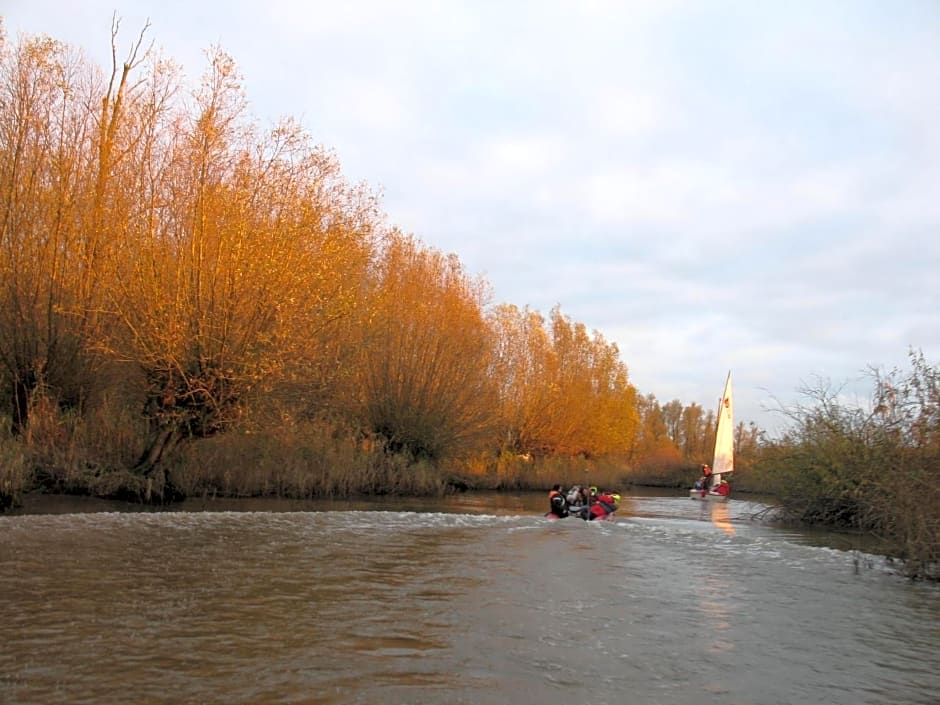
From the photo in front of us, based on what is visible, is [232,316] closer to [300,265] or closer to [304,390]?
[300,265]

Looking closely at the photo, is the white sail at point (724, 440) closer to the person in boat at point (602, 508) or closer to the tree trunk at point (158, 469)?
the person in boat at point (602, 508)

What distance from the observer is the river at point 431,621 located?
5832 mm

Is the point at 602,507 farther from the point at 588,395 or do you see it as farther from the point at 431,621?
the point at 588,395

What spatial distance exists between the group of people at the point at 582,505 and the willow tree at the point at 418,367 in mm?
8133

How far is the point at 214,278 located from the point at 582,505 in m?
10.8

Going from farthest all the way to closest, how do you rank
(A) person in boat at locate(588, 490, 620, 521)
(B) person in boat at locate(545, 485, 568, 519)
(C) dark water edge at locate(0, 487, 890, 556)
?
(A) person in boat at locate(588, 490, 620, 521), (B) person in boat at locate(545, 485, 568, 519), (C) dark water edge at locate(0, 487, 890, 556)

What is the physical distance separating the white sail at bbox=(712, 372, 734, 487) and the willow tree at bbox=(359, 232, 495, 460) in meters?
14.9

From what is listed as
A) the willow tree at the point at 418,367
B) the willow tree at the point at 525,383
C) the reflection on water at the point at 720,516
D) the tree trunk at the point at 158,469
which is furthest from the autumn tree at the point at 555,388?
the tree trunk at the point at 158,469

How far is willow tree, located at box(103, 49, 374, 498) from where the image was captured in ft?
55.4

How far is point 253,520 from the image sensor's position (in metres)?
15.3

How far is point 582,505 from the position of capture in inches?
811

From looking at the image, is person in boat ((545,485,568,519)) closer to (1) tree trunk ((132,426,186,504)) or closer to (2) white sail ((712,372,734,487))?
(1) tree trunk ((132,426,186,504))

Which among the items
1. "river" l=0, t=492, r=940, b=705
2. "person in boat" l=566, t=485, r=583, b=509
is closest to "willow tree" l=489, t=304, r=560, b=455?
"person in boat" l=566, t=485, r=583, b=509

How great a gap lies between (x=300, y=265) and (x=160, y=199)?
351 cm
